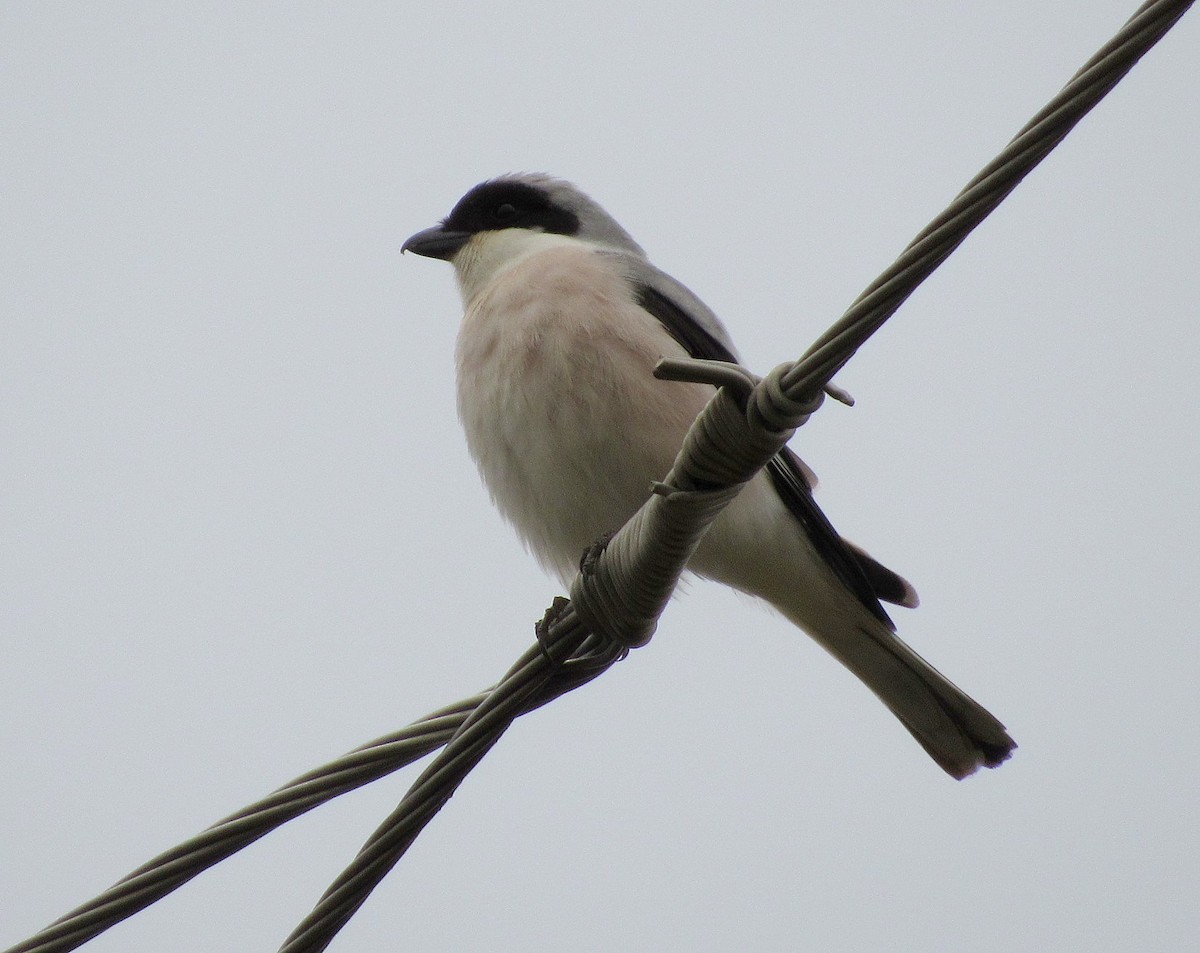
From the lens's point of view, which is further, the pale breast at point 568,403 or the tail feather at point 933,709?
the tail feather at point 933,709

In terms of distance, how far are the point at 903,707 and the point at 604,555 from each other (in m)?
1.72

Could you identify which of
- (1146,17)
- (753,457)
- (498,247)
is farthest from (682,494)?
(498,247)

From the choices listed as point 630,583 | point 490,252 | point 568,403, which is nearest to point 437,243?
point 490,252

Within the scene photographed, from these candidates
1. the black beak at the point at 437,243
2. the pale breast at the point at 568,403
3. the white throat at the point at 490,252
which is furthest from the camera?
the black beak at the point at 437,243

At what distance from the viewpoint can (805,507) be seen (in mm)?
3562

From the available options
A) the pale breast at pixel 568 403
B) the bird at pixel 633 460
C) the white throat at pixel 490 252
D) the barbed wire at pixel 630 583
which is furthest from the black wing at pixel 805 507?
the barbed wire at pixel 630 583

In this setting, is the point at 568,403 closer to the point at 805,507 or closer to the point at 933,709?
the point at 805,507

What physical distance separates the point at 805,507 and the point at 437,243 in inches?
86.2

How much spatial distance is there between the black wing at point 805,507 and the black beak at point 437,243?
1365mm

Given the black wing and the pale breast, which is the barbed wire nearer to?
the pale breast

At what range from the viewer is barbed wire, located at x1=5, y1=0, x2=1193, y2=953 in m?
1.70

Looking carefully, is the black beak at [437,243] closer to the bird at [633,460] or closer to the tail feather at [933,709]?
the bird at [633,460]

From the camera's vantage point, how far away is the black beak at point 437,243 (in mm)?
5059

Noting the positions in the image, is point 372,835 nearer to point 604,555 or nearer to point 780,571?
point 604,555
